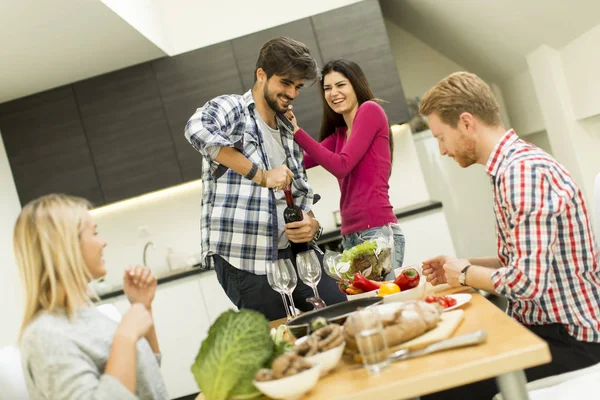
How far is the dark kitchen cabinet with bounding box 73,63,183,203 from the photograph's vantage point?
472cm

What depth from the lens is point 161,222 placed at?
16.9 feet

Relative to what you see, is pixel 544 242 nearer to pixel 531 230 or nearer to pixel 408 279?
pixel 531 230

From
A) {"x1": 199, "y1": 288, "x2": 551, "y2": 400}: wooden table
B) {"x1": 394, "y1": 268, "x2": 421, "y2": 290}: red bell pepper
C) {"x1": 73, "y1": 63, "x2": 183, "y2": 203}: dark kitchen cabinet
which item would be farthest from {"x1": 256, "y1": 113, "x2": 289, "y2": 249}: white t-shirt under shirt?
{"x1": 73, "y1": 63, "x2": 183, "y2": 203}: dark kitchen cabinet

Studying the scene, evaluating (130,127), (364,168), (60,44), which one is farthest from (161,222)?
(364,168)

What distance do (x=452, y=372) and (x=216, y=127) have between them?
1437 mm

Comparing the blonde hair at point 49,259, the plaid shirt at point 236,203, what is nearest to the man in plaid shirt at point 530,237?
the plaid shirt at point 236,203

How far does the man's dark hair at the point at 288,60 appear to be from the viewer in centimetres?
236

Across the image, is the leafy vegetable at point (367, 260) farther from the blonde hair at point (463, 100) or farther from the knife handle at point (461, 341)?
the knife handle at point (461, 341)

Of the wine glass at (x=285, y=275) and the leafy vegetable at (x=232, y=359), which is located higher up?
the wine glass at (x=285, y=275)

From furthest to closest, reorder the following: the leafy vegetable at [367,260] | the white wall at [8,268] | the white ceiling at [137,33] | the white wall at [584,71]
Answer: the white wall at [8,268], the white wall at [584,71], the white ceiling at [137,33], the leafy vegetable at [367,260]

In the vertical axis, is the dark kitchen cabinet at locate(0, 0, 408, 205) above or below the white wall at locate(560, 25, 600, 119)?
above

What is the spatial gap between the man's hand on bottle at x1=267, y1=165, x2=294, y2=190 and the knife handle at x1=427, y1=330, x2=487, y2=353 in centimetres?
111

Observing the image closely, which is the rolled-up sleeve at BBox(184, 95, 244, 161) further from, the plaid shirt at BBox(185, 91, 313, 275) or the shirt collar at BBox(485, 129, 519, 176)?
the shirt collar at BBox(485, 129, 519, 176)

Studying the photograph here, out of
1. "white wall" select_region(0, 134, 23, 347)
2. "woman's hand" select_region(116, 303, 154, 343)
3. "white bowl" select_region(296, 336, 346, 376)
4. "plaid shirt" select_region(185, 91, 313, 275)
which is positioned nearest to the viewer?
"white bowl" select_region(296, 336, 346, 376)
